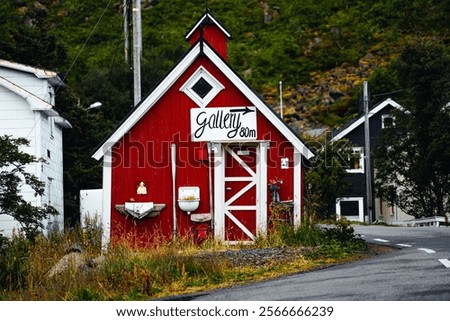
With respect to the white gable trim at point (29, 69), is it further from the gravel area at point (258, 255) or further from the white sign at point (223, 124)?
the gravel area at point (258, 255)

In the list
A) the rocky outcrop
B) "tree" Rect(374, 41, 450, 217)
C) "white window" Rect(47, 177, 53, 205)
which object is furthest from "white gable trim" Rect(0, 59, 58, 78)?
the rocky outcrop

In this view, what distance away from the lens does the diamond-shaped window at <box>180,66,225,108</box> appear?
1073 inches

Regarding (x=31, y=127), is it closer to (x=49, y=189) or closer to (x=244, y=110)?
(x=49, y=189)

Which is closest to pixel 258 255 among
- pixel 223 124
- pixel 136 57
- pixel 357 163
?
pixel 223 124

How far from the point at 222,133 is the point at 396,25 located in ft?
228

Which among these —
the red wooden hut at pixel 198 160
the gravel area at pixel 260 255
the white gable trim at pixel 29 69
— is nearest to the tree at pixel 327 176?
the white gable trim at pixel 29 69

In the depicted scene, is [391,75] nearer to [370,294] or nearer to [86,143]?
[86,143]

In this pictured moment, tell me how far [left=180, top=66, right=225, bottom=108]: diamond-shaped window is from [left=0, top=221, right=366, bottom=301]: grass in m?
3.89

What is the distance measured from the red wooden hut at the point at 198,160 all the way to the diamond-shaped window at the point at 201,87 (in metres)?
0.03

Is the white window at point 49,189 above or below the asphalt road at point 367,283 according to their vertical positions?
above

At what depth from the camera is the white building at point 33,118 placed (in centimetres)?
3659

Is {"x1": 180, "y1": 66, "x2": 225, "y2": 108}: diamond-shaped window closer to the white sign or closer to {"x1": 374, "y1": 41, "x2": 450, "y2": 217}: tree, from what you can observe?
the white sign

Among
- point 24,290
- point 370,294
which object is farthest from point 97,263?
point 370,294
